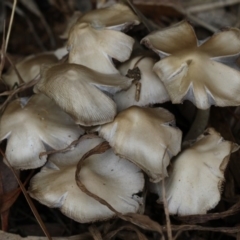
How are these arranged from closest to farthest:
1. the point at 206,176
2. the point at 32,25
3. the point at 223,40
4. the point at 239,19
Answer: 1. the point at 206,176
2. the point at 223,40
3. the point at 239,19
4. the point at 32,25

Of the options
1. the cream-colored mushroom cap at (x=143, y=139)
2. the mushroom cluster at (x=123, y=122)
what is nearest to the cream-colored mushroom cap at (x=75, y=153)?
the mushroom cluster at (x=123, y=122)

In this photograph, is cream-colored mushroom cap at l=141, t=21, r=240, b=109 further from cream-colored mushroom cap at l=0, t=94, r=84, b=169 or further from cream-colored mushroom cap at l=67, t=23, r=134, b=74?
cream-colored mushroom cap at l=0, t=94, r=84, b=169

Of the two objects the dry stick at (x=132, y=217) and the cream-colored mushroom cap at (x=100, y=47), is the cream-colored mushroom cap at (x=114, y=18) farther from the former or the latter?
the dry stick at (x=132, y=217)

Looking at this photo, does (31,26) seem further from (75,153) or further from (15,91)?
(75,153)

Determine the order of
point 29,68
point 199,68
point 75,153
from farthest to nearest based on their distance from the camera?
point 29,68, point 75,153, point 199,68

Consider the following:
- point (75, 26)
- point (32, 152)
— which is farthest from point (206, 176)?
point (75, 26)

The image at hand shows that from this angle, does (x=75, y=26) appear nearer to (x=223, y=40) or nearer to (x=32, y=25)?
(x=223, y=40)

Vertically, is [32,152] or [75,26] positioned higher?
[75,26]

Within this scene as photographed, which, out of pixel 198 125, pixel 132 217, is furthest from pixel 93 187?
pixel 198 125
